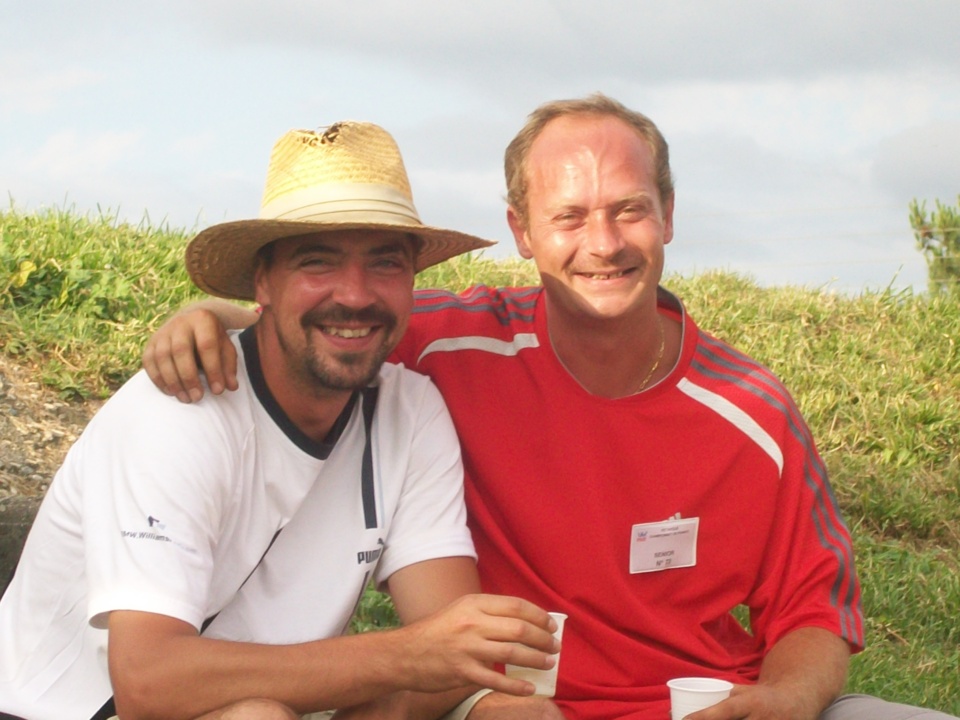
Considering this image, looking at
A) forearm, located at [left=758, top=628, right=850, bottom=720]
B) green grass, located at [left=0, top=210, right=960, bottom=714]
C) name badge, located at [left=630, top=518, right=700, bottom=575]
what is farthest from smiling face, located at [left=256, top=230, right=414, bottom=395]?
green grass, located at [left=0, top=210, right=960, bottom=714]

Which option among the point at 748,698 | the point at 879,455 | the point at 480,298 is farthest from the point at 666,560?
the point at 879,455

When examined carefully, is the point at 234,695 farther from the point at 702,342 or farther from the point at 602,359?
the point at 702,342

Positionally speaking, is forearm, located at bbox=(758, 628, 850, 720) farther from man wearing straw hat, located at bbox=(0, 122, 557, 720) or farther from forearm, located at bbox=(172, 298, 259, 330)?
forearm, located at bbox=(172, 298, 259, 330)

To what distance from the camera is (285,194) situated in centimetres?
365

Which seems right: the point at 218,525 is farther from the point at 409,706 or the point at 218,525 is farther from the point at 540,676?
the point at 540,676

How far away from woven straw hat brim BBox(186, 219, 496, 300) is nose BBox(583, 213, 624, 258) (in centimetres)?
32

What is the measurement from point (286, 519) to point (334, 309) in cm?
56

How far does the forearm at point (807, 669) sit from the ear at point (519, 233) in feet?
4.67

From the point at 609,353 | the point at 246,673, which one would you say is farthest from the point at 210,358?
the point at 609,353

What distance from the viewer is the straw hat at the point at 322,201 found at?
351 centimetres

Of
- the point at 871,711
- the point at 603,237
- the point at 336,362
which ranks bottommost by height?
the point at 871,711

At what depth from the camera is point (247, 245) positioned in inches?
144

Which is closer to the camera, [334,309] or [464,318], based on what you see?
[334,309]

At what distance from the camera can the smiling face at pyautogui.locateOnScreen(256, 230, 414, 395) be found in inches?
138
